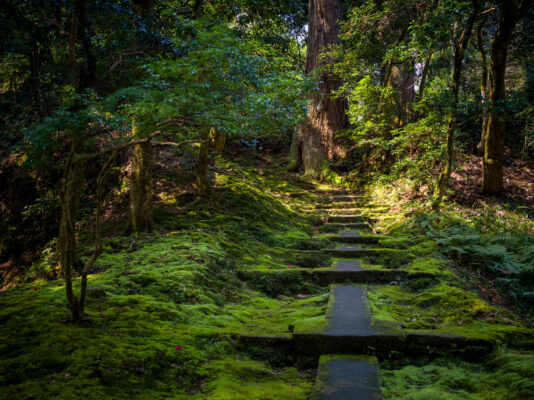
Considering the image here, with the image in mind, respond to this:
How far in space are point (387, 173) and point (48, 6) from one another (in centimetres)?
975

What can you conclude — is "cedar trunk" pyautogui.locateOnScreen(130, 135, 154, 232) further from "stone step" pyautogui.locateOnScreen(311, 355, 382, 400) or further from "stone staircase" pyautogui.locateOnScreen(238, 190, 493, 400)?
"stone step" pyautogui.locateOnScreen(311, 355, 382, 400)

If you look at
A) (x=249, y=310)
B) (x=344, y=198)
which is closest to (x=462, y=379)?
(x=249, y=310)

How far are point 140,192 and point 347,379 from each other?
5.24 metres

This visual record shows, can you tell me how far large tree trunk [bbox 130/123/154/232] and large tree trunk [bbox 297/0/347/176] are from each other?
7.39m

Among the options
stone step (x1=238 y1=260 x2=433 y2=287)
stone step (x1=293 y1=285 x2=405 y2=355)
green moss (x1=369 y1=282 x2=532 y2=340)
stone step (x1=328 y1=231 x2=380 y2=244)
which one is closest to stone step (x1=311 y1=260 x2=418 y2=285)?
stone step (x1=238 y1=260 x2=433 y2=287)

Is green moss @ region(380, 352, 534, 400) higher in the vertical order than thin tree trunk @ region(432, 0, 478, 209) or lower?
lower

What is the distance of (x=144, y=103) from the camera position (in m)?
4.30

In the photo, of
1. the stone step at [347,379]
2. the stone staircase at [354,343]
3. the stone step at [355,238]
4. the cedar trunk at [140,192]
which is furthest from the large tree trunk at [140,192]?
the stone step at [347,379]

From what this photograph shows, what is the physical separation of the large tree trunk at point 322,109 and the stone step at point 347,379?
33.1 feet

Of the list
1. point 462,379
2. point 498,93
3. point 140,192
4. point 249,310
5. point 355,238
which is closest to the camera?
point 462,379

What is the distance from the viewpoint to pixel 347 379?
2.71 m

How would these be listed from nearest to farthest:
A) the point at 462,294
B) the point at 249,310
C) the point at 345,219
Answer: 1. the point at 462,294
2. the point at 249,310
3. the point at 345,219

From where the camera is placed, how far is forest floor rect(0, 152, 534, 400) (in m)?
2.47

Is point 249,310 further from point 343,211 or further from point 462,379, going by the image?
point 343,211
